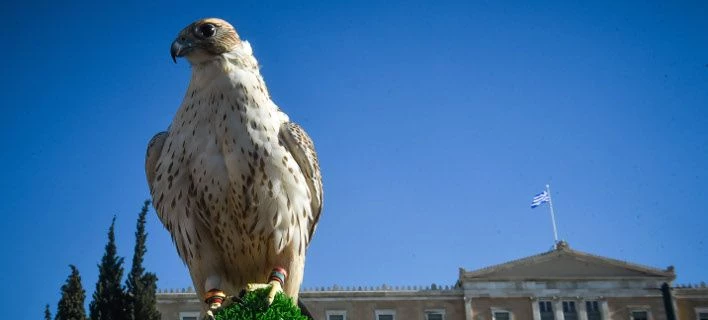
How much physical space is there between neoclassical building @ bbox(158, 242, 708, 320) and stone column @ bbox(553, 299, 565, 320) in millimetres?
54

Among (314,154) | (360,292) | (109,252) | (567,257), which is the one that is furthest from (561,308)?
(314,154)

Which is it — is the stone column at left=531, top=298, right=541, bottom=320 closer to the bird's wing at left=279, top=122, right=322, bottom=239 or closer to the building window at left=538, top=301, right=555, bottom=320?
the building window at left=538, top=301, right=555, bottom=320

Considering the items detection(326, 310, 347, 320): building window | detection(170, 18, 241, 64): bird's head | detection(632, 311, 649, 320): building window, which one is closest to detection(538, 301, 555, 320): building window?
detection(632, 311, 649, 320): building window

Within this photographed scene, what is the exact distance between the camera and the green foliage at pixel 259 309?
317 centimetres

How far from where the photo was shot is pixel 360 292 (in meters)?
33.5

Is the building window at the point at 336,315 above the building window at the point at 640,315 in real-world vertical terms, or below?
above

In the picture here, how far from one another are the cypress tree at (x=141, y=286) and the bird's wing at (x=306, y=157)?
1662 centimetres

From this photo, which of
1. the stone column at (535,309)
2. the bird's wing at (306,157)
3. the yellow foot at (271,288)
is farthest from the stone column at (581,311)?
the yellow foot at (271,288)

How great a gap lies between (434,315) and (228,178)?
104 ft

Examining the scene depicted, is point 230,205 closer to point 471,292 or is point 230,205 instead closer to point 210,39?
point 210,39

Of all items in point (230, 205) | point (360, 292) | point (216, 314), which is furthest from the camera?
point (360, 292)

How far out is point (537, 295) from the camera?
34500 millimetres

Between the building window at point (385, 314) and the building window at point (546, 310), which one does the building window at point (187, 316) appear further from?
the building window at point (546, 310)

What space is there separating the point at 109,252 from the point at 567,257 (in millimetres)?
25110
